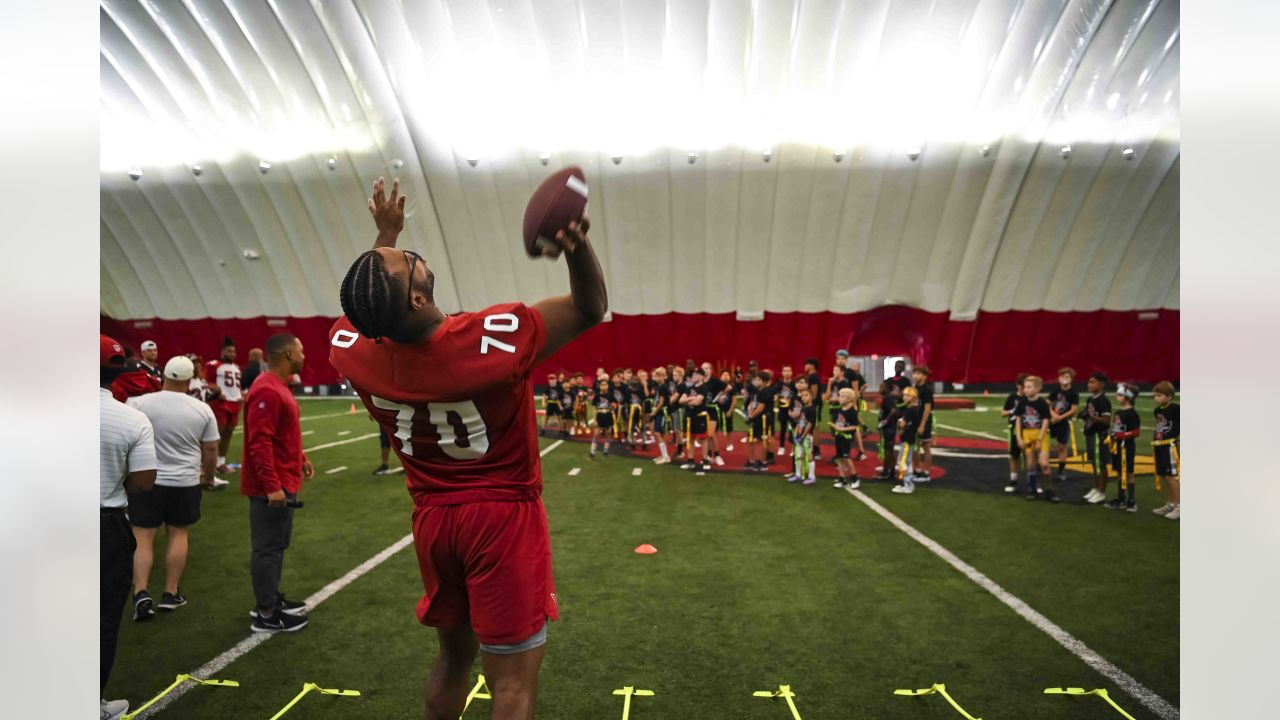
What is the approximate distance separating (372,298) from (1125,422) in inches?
376

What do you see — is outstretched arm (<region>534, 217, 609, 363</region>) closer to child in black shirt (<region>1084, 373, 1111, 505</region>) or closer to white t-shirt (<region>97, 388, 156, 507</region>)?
white t-shirt (<region>97, 388, 156, 507</region>)

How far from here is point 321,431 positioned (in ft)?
56.5

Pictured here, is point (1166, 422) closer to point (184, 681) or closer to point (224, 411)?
point (184, 681)

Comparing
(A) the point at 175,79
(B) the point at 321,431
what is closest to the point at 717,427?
(B) the point at 321,431

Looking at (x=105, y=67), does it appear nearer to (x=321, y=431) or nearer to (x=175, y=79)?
(x=175, y=79)

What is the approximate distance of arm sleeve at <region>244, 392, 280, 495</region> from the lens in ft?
16.9

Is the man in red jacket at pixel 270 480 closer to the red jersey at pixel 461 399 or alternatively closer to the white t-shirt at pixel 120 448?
the white t-shirt at pixel 120 448

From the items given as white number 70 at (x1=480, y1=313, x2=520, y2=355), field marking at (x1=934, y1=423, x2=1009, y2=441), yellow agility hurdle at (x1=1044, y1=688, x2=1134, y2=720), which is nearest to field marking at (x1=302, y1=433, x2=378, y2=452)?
white number 70 at (x1=480, y1=313, x2=520, y2=355)

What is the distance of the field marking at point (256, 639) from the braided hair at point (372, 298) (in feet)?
4.86

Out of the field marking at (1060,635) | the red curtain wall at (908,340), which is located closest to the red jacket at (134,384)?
the field marking at (1060,635)

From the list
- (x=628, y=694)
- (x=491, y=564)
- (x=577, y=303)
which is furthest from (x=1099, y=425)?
(x=491, y=564)

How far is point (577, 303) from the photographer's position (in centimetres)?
255

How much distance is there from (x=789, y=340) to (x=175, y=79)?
19724 mm

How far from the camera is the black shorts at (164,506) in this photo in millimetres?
5547
